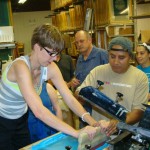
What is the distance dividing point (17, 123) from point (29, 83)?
0.47m

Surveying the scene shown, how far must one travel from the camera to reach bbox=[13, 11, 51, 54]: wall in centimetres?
1191

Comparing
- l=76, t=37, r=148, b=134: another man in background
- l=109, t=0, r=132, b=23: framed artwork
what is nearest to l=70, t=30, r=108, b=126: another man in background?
l=76, t=37, r=148, b=134: another man in background

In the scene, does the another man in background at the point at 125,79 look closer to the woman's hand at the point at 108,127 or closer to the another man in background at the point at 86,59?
the woman's hand at the point at 108,127

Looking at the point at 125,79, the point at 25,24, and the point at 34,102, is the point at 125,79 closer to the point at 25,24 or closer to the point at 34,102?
the point at 34,102

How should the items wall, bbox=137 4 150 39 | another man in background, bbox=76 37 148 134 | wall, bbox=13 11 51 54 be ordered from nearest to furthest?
1. another man in background, bbox=76 37 148 134
2. wall, bbox=137 4 150 39
3. wall, bbox=13 11 51 54

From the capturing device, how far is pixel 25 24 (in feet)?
39.4

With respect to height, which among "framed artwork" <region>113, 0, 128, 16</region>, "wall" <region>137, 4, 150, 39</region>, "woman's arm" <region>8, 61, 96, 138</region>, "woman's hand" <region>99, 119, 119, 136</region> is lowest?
"woman's hand" <region>99, 119, 119, 136</region>

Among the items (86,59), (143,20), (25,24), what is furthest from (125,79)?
(25,24)

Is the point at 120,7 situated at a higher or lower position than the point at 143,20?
higher

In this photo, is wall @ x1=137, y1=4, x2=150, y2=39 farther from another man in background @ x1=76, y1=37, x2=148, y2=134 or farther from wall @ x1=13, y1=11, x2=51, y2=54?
wall @ x1=13, y1=11, x2=51, y2=54

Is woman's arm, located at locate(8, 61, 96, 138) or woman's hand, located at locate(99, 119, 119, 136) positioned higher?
woman's arm, located at locate(8, 61, 96, 138)

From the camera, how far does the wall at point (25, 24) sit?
39.1 feet

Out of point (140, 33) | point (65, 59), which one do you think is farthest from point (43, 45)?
point (140, 33)

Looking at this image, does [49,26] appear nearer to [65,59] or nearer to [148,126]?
[148,126]
